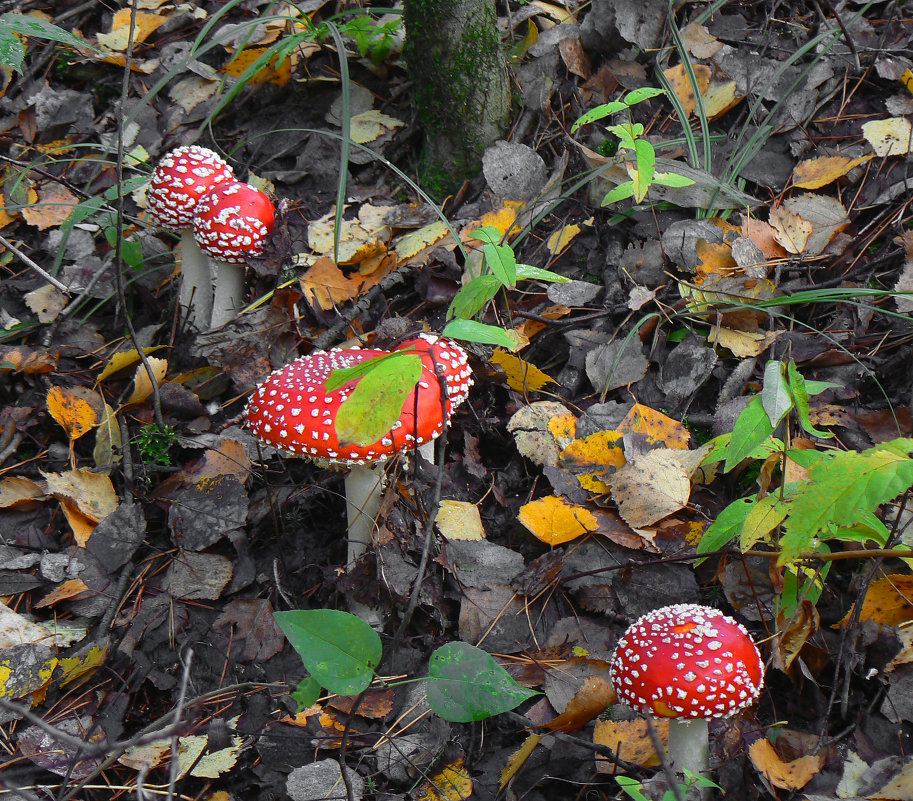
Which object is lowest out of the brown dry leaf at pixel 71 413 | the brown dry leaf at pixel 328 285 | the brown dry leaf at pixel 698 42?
the brown dry leaf at pixel 71 413

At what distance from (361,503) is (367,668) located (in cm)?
99

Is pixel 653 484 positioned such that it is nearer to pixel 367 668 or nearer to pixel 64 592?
pixel 367 668

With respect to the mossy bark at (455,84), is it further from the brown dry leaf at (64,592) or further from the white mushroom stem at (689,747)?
the white mushroom stem at (689,747)

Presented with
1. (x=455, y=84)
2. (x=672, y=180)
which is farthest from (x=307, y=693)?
(x=455, y=84)

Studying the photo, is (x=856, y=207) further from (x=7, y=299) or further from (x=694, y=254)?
(x=7, y=299)

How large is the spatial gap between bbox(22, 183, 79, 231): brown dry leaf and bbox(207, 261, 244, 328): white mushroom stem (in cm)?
112

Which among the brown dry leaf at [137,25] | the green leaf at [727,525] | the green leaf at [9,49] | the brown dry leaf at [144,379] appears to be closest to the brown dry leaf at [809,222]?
the green leaf at [727,525]

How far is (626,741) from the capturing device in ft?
7.55

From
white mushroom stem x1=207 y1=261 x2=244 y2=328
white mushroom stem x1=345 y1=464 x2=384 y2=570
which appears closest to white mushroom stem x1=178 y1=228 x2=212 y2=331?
white mushroom stem x1=207 y1=261 x2=244 y2=328

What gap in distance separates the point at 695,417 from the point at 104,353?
2.88m

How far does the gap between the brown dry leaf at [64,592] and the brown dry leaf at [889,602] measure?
9.04 feet

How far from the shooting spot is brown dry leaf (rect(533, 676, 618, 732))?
91.0 inches

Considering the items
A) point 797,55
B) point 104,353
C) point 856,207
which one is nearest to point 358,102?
point 104,353

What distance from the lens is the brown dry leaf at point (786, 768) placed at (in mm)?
2180
